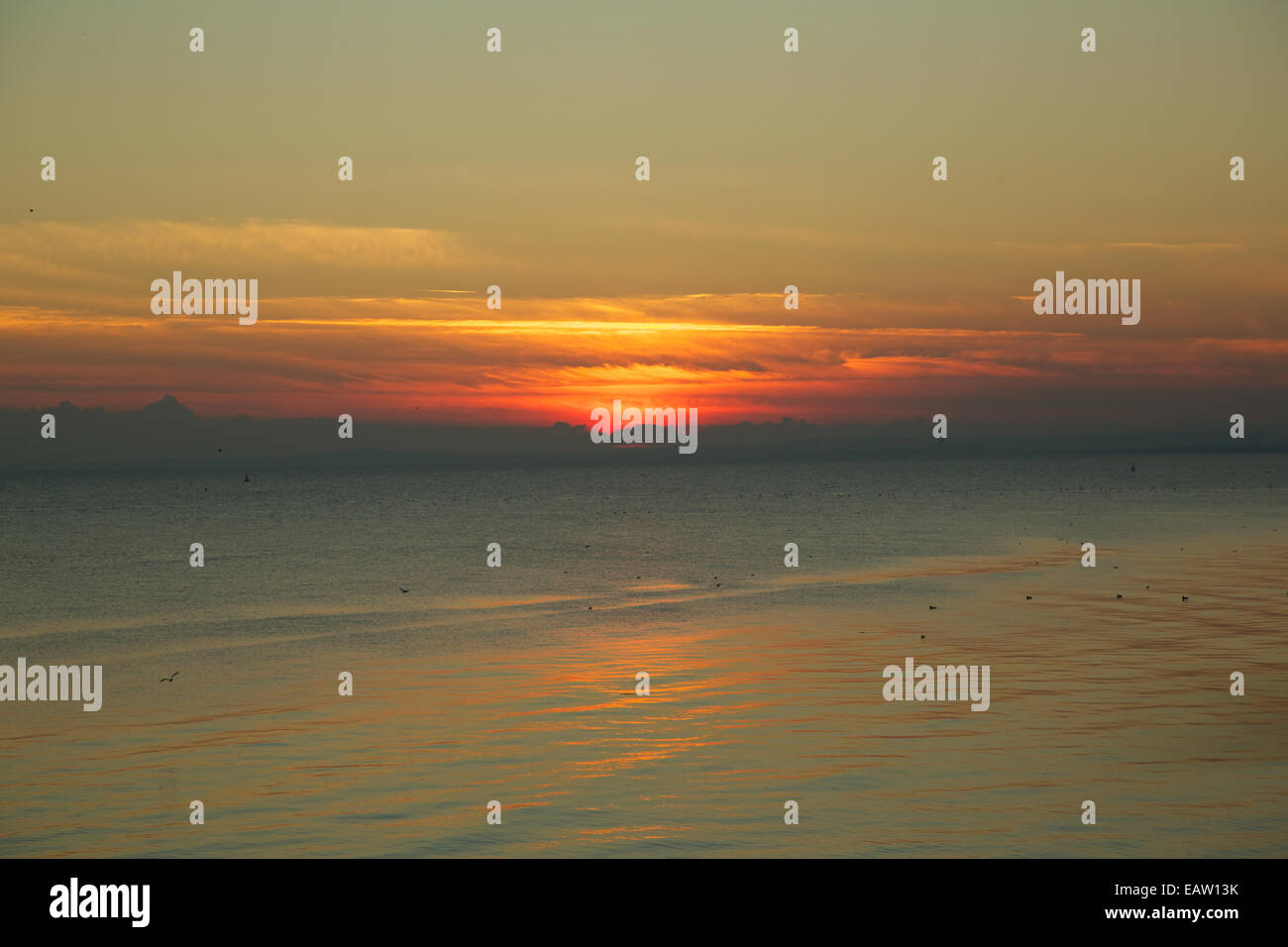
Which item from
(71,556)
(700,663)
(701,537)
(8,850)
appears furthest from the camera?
(701,537)

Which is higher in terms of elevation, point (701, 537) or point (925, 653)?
point (701, 537)

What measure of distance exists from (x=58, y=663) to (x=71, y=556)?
150ft

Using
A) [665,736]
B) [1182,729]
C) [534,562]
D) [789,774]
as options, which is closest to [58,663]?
[665,736]

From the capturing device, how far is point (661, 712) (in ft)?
79.7

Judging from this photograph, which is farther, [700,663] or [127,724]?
[700,663]

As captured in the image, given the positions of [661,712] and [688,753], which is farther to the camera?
[661,712]

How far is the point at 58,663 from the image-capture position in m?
33.6

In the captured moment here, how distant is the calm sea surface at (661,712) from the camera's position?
16812 millimetres

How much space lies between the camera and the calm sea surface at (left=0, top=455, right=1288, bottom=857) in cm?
1681

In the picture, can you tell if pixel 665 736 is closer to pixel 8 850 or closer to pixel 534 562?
pixel 8 850

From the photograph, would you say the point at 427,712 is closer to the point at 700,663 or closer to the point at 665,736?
the point at 665,736
